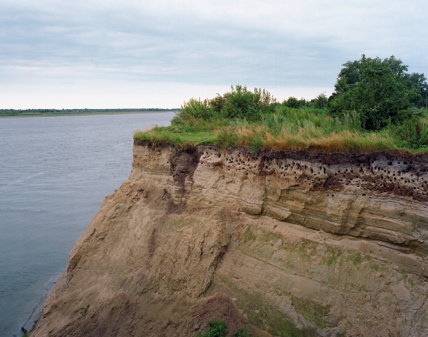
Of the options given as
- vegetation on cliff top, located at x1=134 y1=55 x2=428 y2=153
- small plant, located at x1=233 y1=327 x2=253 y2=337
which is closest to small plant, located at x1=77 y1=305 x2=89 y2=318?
small plant, located at x1=233 y1=327 x2=253 y2=337

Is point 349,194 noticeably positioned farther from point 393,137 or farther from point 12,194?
point 12,194

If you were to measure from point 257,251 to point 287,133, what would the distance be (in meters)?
3.04

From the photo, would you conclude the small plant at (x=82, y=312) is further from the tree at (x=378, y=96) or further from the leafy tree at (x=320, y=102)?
the leafy tree at (x=320, y=102)

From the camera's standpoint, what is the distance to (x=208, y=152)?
35.7 feet

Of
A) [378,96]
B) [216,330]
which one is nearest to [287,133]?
[378,96]

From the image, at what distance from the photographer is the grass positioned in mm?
8344

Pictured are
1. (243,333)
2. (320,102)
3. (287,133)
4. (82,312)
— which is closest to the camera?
(243,333)

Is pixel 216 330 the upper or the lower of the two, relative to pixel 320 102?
lower

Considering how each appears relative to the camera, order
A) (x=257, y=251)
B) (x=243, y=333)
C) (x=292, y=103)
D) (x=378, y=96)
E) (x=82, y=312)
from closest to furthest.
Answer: (x=243, y=333) < (x=257, y=251) < (x=82, y=312) < (x=378, y=96) < (x=292, y=103)

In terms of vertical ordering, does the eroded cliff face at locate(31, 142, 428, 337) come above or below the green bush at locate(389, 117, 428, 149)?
below

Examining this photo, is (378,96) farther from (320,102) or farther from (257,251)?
(320,102)

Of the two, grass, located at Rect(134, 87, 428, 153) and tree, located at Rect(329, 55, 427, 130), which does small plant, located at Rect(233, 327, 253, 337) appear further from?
tree, located at Rect(329, 55, 427, 130)

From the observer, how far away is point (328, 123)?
11477mm

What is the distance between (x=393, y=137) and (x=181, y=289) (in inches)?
254
